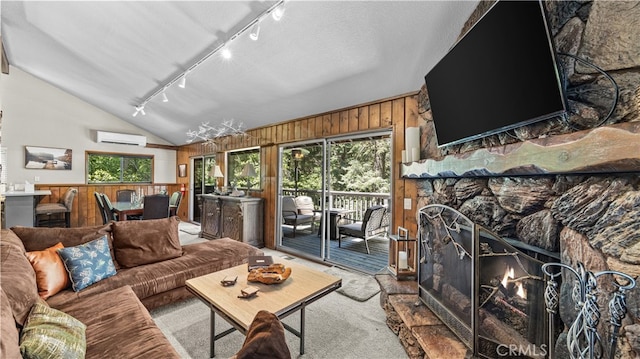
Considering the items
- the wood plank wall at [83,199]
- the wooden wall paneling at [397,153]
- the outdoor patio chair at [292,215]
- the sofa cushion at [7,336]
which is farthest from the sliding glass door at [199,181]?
the sofa cushion at [7,336]

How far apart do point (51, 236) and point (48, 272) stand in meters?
0.49

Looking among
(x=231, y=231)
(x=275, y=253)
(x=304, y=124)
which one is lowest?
(x=275, y=253)

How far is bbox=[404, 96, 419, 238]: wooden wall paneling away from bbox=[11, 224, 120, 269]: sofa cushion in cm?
309

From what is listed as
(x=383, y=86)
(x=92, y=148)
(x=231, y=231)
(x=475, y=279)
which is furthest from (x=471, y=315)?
(x=92, y=148)

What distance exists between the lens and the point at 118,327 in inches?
61.1

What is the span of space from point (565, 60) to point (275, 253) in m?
4.19

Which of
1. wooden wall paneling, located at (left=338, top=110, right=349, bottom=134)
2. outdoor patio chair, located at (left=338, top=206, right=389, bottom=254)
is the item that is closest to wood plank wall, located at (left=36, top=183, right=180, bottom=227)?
outdoor patio chair, located at (left=338, top=206, right=389, bottom=254)

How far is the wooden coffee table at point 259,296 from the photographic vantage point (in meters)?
1.63

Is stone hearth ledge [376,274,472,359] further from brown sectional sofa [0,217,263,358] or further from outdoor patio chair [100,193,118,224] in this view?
outdoor patio chair [100,193,118,224]

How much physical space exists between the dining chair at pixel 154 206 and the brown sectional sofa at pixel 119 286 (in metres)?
1.63

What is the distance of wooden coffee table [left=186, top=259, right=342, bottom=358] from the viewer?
64.1 inches

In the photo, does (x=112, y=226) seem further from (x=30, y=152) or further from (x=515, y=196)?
(x=30, y=152)

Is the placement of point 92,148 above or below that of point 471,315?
above

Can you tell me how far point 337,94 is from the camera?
3.40 m
